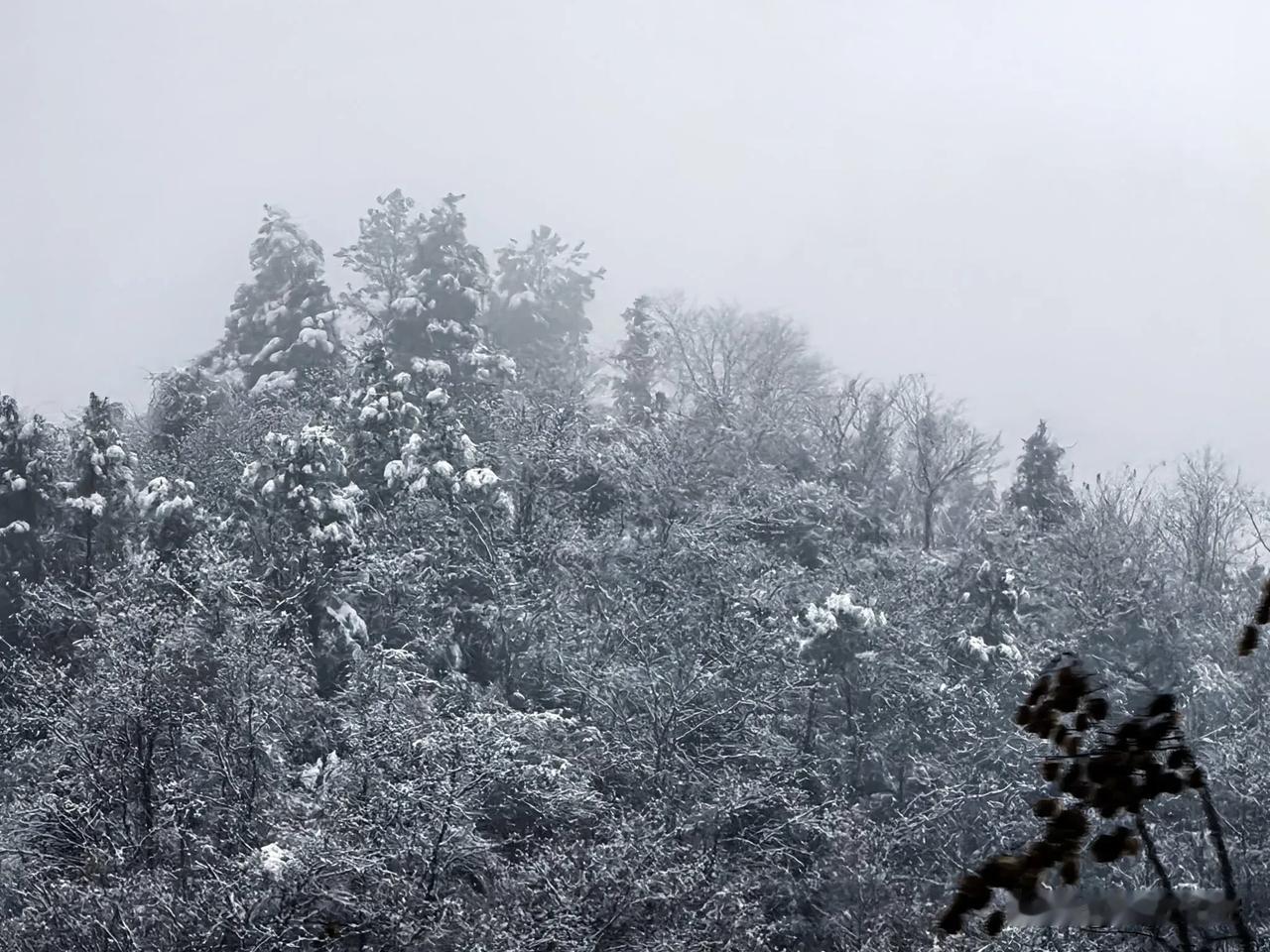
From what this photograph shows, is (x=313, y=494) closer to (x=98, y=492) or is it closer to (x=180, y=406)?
(x=98, y=492)

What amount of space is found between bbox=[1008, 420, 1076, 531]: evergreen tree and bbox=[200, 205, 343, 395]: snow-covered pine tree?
23.0 m

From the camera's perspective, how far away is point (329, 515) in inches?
1193

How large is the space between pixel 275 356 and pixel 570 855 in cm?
2893

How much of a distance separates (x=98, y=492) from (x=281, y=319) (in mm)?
15375

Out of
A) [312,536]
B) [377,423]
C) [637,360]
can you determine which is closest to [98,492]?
[312,536]

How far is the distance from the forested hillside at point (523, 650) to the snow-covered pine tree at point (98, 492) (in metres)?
0.10

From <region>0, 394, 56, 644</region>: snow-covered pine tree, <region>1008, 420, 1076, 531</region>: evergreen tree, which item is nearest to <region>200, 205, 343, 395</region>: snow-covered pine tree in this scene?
<region>0, 394, 56, 644</region>: snow-covered pine tree

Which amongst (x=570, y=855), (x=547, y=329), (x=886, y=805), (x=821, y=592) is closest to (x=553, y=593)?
(x=821, y=592)

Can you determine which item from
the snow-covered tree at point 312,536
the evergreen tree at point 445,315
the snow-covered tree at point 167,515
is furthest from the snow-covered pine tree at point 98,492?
the evergreen tree at point 445,315

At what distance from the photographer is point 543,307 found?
57.8m

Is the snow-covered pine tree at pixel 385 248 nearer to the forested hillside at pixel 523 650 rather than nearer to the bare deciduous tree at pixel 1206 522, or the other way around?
the forested hillside at pixel 523 650

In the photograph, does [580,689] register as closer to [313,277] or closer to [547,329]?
[313,277]

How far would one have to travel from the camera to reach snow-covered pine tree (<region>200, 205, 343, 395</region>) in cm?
4509

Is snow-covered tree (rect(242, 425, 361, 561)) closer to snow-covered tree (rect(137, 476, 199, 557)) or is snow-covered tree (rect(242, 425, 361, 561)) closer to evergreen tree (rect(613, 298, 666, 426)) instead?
snow-covered tree (rect(137, 476, 199, 557))
